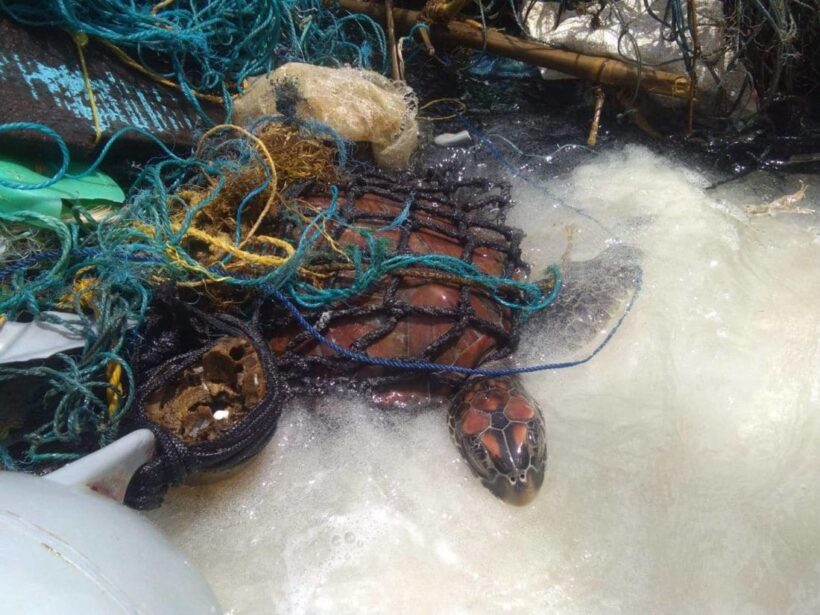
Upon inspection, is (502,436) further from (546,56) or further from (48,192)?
(546,56)

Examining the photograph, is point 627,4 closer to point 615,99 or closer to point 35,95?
point 615,99

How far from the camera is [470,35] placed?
9.03 feet

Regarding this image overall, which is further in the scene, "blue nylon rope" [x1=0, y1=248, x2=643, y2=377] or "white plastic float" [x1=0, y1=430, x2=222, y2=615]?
"blue nylon rope" [x1=0, y1=248, x2=643, y2=377]

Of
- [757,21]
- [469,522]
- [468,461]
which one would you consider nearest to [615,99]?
[757,21]

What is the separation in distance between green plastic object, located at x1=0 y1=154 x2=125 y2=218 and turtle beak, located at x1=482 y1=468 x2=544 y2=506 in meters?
1.52

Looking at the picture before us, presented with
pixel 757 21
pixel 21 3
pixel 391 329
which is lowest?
pixel 391 329

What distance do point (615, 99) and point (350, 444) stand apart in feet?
7.01

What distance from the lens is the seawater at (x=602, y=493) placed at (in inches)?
61.0

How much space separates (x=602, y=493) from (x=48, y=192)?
1.86 metres

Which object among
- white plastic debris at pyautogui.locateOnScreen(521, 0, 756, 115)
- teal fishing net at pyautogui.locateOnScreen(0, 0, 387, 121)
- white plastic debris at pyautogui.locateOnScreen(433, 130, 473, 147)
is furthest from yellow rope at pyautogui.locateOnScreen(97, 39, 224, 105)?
white plastic debris at pyautogui.locateOnScreen(521, 0, 756, 115)

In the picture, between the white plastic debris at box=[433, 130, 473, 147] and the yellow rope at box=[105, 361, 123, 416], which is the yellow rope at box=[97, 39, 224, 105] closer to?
the white plastic debris at box=[433, 130, 473, 147]

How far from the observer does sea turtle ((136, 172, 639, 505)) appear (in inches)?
68.0

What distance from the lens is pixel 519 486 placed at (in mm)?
1691

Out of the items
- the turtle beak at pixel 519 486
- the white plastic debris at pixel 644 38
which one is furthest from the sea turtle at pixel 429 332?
the white plastic debris at pixel 644 38
